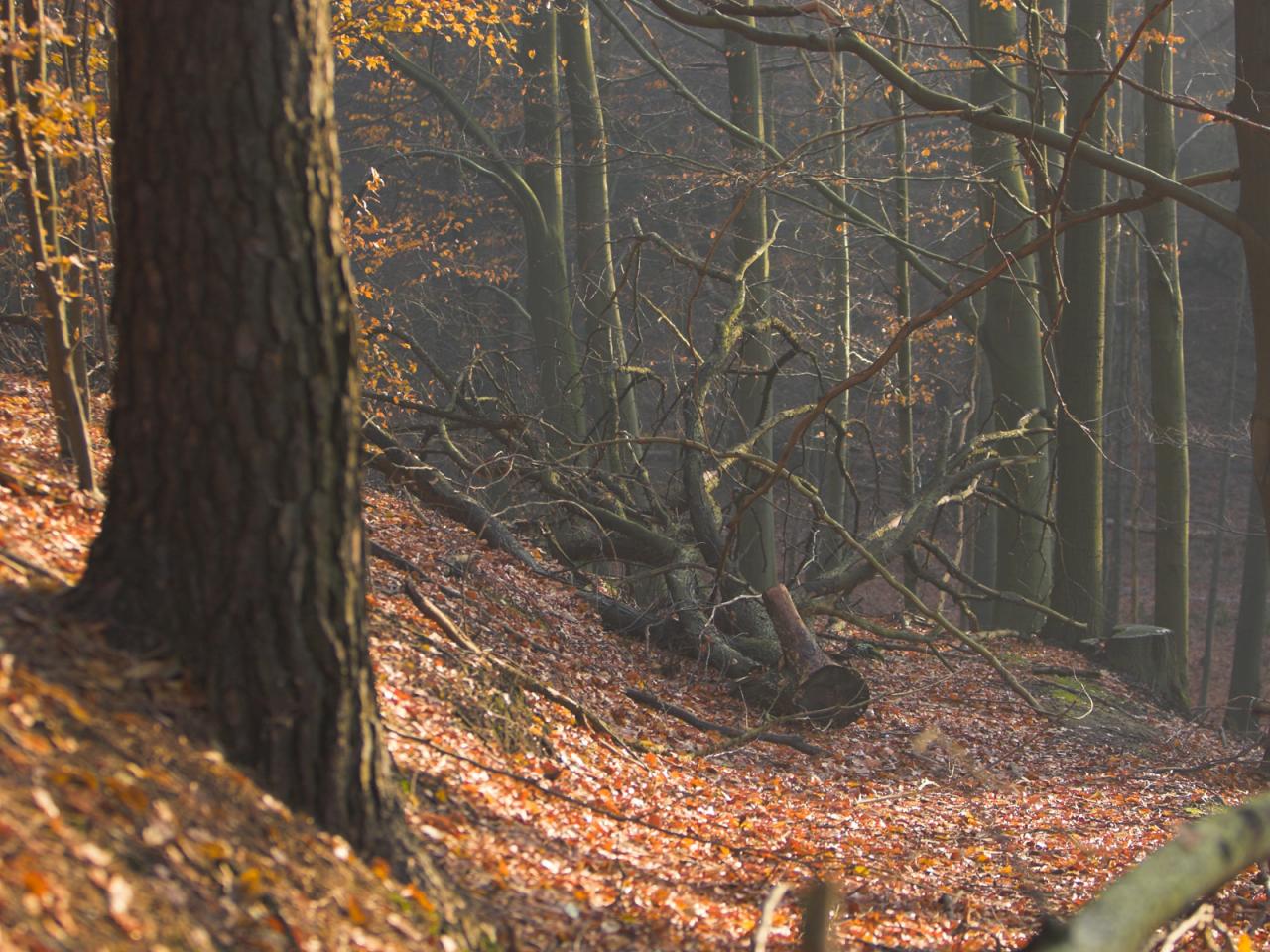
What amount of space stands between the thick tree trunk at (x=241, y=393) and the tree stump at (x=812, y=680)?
528 cm

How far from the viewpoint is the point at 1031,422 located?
1270cm

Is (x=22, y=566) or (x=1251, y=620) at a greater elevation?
(x=22, y=566)

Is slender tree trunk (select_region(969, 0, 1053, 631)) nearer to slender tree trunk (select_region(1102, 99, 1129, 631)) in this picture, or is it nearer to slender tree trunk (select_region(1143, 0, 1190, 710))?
slender tree trunk (select_region(1143, 0, 1190, 710))

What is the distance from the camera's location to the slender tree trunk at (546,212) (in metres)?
14.6

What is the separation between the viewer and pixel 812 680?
8.12 m

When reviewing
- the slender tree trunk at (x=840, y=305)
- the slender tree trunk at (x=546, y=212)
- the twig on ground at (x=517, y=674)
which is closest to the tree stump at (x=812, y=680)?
the twig on ground at (x=517, y=674)

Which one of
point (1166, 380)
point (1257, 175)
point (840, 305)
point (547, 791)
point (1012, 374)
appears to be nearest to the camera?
point (547, 791)

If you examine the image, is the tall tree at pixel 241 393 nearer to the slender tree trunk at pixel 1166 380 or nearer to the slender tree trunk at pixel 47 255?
the slender tree trunk at pixel 47 255

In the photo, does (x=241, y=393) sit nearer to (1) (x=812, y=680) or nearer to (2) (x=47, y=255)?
(2) (x=47, y=255)

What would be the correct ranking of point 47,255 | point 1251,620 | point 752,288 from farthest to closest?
point 1251,620 → point 752,288 → point 47,255

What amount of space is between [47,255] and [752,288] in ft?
28.6

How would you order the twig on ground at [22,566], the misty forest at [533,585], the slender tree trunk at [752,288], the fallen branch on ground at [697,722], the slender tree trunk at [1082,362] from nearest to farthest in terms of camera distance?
the misty forest at [533,585]
the twig on ground at [22,566]
the fallen branch on ground at [697,722]
the slender tree trunk at [1082,362]
the slender tree trunk at [752,288]

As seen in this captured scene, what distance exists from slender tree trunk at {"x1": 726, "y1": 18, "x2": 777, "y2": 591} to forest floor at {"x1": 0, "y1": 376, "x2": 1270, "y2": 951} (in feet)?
7.98

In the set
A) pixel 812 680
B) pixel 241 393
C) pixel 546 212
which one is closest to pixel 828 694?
pixel 812 680
